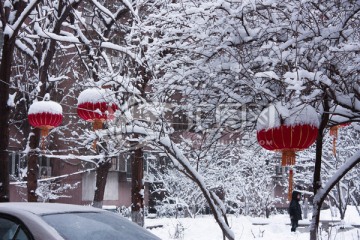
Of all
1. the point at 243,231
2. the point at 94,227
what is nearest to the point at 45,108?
the point at 94,227

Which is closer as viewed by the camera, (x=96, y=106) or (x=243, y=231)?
(x=96, y=106)

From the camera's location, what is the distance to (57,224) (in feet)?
14.1

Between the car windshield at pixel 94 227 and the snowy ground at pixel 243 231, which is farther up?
the car windshield at pixel 94 227

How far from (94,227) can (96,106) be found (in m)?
5.80

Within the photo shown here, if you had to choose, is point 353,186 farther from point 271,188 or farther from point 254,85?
point 254,85

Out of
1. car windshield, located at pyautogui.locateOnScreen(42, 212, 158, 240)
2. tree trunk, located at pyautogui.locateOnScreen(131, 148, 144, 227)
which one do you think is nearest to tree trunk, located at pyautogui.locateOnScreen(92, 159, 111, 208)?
tree trunk, located at pyautogui.locateOnScreen(131, 148, 144, 227)

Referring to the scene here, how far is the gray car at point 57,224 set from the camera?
4.17 m

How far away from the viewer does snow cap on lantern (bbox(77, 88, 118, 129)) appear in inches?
393

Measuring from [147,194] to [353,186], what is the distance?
12667mm

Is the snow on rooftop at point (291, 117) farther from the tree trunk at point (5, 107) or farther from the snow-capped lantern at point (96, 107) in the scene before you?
the tree trunk at point (5, 107)

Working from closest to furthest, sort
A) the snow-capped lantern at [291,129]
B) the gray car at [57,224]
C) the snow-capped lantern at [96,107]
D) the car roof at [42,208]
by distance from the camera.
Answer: the gray car at [57,224], the car roof at [42,208], the snow-capped lantern at [291,129], the snow-capped lantern at [96,107]

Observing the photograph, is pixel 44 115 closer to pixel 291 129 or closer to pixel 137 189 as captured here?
pixel 137 189

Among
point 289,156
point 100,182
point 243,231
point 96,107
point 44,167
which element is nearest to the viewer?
point 289,156

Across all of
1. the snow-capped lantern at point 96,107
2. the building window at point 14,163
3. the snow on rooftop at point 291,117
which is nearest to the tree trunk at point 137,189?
the snow-capped lantern at point 96,107
